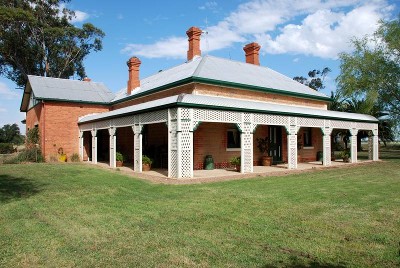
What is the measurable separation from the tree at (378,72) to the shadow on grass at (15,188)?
23573 millimetres

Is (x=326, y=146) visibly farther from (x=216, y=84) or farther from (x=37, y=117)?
(x=37, y=117)

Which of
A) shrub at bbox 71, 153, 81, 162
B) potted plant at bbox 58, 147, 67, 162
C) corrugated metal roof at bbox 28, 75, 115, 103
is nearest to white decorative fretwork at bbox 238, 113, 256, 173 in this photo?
shrub at bbox 71, 153, 81, 162

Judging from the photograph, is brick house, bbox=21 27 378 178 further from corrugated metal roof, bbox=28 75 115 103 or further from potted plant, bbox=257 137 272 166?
potted plant, bbox=257 137 272 166

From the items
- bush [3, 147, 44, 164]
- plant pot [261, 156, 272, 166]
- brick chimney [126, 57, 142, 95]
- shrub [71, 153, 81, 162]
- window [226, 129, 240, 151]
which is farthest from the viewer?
brick chimney [126, 57, 142, 95]

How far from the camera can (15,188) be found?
9.23m

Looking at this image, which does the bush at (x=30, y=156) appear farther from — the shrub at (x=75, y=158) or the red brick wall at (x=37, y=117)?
the shrub at (x=75, y=158)

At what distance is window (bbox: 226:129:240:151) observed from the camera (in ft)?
56.6

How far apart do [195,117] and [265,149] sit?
787cm

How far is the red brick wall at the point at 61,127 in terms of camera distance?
21125 millimetres

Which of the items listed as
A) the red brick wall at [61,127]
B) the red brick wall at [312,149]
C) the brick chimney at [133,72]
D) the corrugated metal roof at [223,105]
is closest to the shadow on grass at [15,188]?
the corrugated metal roof at [223,105]

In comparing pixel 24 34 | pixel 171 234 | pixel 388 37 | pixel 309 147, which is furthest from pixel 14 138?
pixel 171 234

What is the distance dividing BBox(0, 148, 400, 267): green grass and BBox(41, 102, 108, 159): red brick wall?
12.6 metres

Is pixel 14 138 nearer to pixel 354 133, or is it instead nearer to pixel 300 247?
pixel 354 133

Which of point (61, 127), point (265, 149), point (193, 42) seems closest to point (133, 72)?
point (193, 42)
